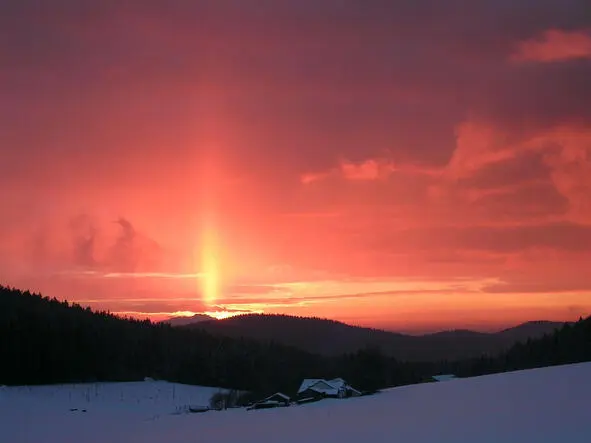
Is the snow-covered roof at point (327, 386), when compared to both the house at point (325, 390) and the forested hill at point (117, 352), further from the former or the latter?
the forested hill at point (117, 352)

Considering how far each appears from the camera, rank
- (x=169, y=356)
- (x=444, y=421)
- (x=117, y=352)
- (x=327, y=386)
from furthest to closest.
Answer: (x=169, y=356)
(x=117, y=352)
(x=327, y=386)
(x=444, y=421)

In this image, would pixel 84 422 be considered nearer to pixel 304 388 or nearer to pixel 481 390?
pixel 304 388

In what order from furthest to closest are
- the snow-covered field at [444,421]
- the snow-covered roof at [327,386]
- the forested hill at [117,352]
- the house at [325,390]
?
1. the forested hill at [117,352]
2. the snow-covered roof at [327,386]
3. the house at [325,390]
4. the snow-covered field at [444,421]

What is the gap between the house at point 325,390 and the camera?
177 ft

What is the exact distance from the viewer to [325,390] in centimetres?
5534

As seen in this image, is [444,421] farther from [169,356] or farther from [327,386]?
[169,356]

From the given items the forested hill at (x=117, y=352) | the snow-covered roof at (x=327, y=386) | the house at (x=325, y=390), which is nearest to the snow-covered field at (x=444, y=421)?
the house at (x=325, y=390)

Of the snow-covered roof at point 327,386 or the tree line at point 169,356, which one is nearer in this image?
the snow-covered roof at point 327,386

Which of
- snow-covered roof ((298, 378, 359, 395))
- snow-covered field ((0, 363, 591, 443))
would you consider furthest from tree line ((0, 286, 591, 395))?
snow-covered field ((0, 363, 591, 443))

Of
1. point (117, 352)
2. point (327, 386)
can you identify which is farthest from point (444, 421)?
point (117, 352)

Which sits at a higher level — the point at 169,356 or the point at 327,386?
the point at 169,356

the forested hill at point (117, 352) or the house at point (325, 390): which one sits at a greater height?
the forested hill at point (117, 352)

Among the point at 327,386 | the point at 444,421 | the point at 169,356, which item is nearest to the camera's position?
the point at 444,421

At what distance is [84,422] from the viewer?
50406mm
